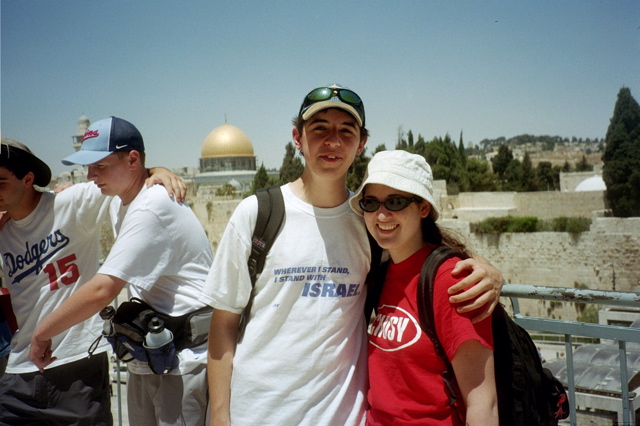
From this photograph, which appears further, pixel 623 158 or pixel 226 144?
pixel 226 144

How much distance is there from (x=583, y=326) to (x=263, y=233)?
116 centimetres

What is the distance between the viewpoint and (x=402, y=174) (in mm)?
1640

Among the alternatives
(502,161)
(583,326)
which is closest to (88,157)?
(583,326)

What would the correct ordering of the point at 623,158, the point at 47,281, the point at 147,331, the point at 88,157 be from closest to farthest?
the point at 147,331 < the point at 88,157 < the point at 47,281 < the point at 623,158

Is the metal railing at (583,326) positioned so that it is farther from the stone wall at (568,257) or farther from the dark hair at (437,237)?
the stone wall at (568,257)

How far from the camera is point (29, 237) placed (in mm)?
2301

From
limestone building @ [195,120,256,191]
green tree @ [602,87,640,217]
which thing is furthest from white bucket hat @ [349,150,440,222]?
limestone building @ [195,120,256,191]

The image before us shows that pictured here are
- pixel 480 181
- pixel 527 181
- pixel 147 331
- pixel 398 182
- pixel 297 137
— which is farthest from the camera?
pixel 527 181

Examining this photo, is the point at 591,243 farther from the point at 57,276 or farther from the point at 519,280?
the point at 57,276

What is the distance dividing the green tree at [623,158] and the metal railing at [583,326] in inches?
852

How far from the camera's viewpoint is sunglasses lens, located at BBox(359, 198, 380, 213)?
5.43 feet

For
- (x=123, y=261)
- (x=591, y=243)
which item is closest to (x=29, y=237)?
(x=123, y=261)

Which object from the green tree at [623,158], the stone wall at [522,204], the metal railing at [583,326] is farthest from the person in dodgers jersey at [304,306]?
the green tree at [623,158]

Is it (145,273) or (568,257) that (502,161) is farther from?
(145,273)
